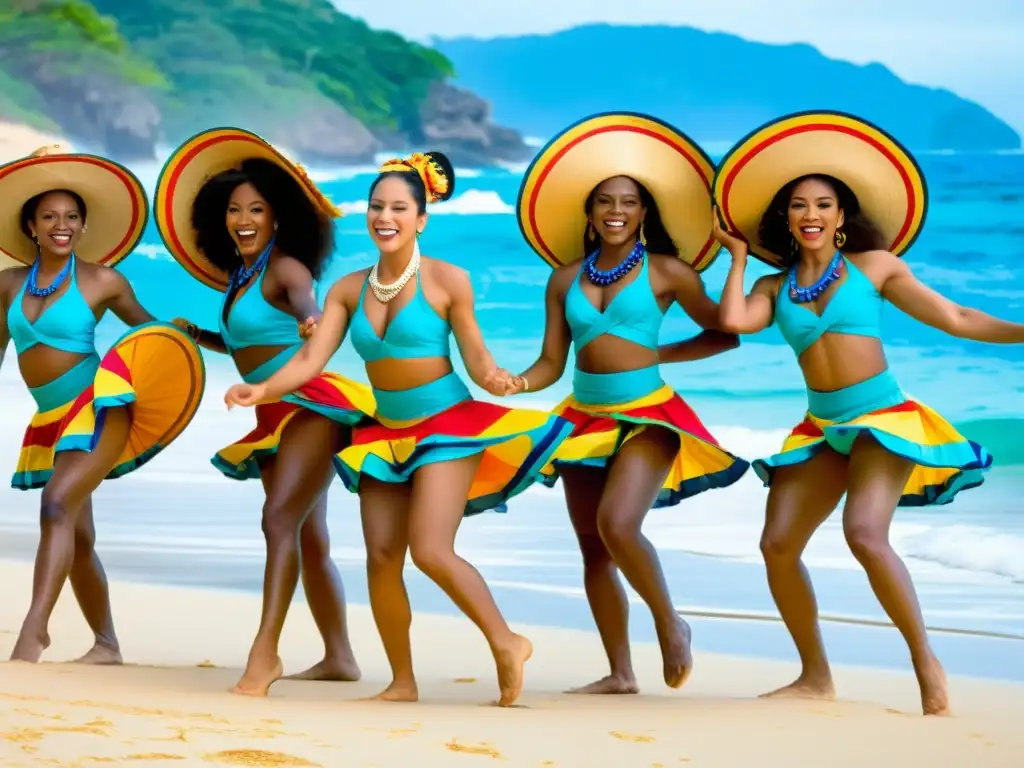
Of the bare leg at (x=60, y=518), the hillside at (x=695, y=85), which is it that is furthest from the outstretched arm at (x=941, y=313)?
the hillside at (x=695, y=85)

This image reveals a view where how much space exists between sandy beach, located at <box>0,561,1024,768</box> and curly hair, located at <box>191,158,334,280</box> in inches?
51.9

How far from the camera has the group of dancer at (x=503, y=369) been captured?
16.1 ft

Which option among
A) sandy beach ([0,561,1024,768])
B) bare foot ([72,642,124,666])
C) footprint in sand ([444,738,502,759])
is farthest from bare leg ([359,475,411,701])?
bare foot ([72,642,124,666])

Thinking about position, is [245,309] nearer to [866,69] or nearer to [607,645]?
[607,645]

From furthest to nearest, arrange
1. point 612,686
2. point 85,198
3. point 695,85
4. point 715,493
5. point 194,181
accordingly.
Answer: point 695,85
point 715,493
point 85,198
point 194,181
point 612,686

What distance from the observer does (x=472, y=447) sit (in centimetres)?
486

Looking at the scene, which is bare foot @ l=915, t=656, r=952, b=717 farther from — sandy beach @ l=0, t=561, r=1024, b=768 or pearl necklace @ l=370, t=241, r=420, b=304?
pearl necklace @ l=370, t=241, r=420, b=304

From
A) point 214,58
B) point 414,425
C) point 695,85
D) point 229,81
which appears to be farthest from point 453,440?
point 214,58

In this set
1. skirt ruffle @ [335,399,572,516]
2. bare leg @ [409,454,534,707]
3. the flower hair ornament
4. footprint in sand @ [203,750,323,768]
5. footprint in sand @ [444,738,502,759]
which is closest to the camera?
footprint in sand @ [203,750,323,768]

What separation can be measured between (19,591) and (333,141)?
11188 mm

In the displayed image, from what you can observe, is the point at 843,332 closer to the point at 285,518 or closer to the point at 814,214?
the point at 814,214

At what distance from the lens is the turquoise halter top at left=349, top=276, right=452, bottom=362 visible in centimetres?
495

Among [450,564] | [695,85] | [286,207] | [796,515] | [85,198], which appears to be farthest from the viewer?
[695,85]

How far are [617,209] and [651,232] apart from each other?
0.70 feet
